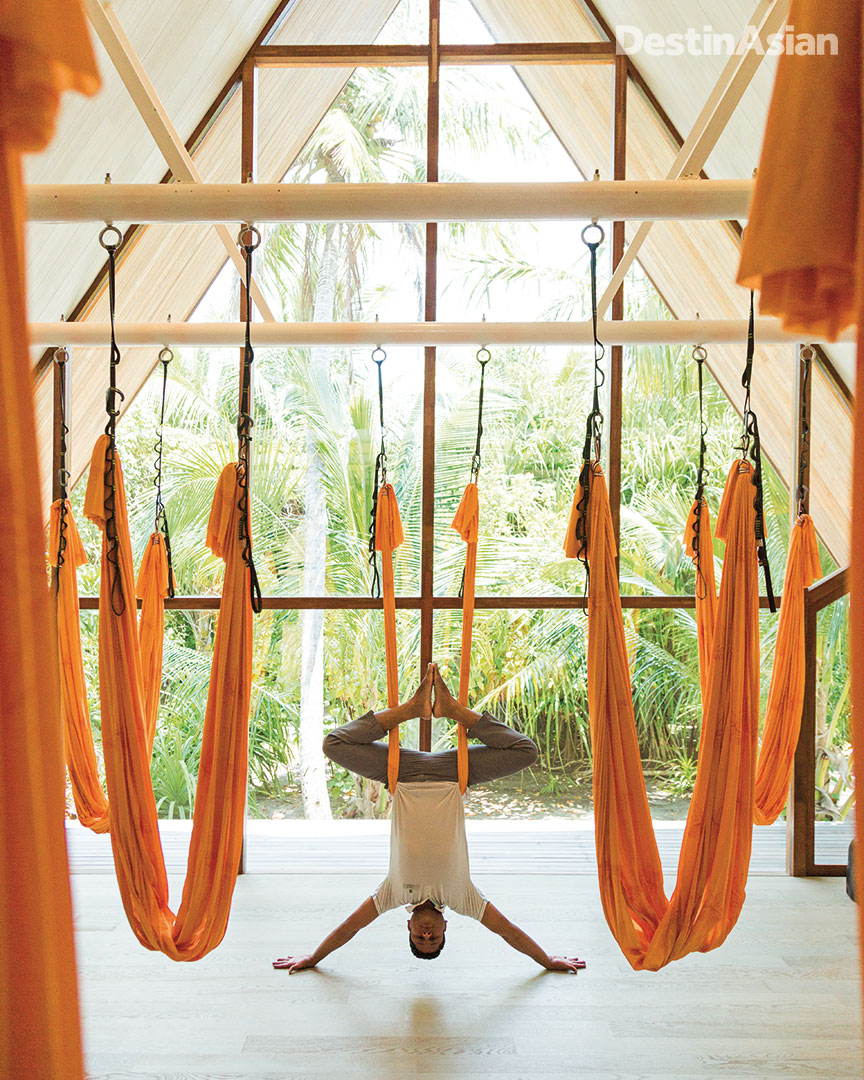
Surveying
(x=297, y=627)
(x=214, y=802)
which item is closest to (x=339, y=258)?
(x=297, y=627)

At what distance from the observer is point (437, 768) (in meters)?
2.95

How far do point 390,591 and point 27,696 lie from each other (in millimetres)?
2147

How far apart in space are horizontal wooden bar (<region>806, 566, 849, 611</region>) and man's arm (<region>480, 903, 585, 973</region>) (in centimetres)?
186

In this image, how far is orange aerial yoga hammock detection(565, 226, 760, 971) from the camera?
2131mm

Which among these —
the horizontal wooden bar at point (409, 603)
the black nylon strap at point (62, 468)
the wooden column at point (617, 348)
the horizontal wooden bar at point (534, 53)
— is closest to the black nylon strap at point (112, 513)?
the black nylon strap at point (62, 468)

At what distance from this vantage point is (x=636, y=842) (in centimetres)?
228

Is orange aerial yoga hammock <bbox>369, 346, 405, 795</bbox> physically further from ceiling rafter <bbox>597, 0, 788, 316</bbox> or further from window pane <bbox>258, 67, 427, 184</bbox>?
window pane <bbox>258, 67, 427, 184</bbox>

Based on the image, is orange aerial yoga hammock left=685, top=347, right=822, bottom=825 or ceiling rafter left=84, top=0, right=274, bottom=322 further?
orange aerial yoga hammock left=685, top=347, right=822, bottom=825

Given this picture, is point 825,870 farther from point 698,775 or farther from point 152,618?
point 152,618

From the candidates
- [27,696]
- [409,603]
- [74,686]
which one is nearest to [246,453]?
[27,696]

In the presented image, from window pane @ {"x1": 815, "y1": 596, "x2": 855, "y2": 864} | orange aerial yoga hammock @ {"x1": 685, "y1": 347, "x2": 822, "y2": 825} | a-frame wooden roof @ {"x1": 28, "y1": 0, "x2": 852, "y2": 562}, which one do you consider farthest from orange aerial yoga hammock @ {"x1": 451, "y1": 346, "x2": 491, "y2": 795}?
window pane @ {"x1": 815, "y1": 596, "x2": 855, "y2": 864}

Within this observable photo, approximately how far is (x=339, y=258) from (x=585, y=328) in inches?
69.4

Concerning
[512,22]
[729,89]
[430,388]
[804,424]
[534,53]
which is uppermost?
[512,22]

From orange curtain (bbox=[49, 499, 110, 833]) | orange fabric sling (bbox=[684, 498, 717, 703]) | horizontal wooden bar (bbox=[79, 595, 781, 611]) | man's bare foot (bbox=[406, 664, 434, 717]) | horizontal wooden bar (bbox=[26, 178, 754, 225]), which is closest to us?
horizontal wooden bar (bbox=[26, 178, 754, 225])
